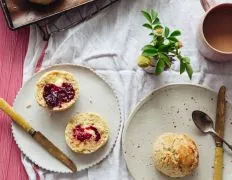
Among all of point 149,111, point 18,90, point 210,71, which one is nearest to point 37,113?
point 18,90

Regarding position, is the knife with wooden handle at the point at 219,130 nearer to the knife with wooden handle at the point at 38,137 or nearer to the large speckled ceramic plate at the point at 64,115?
the large speckled ceramic plate at the point at 64,115

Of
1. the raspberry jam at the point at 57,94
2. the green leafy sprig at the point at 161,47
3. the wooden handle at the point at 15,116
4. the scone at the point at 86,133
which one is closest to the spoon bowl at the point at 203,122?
the green leafy sprig at the point at 161,47

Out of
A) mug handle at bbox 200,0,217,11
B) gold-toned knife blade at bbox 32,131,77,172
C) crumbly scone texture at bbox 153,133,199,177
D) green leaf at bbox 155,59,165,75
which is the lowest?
crumbly scone texture at bbox 153,133,199,177

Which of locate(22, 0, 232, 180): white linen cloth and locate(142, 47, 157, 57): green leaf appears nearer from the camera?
locate(142, 47, 157, 57): green leaf

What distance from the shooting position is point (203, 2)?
1.56m

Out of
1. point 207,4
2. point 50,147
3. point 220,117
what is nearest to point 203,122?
point 220,117

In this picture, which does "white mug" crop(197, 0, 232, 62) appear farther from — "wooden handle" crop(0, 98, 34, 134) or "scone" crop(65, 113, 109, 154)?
"wooden handle" crop(0, 98, 34, 134)

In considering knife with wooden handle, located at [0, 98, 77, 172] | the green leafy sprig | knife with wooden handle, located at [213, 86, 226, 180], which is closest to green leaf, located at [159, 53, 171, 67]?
the green leafy sprig

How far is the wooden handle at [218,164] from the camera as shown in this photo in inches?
61.4

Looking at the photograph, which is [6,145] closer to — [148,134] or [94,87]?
[94,87]

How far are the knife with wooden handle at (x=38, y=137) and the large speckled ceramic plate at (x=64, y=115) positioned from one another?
0.6 inches

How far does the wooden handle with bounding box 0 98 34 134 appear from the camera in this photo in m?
1.57

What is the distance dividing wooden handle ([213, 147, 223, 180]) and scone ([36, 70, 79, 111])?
45 cm

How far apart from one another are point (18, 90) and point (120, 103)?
1.03ft
